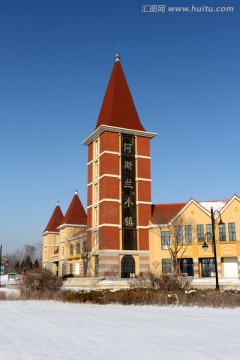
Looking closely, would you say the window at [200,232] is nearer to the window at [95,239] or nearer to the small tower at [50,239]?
the window at [95,239]

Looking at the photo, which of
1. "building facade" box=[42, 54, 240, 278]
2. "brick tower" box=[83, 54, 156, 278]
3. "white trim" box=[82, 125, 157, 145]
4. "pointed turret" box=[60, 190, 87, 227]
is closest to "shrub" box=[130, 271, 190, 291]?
"building facade" box=[42, 54, 240, 278]

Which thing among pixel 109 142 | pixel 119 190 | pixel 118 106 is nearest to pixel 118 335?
pixel 119 190

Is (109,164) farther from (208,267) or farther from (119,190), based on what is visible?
(208,267)

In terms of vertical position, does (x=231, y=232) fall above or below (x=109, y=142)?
below

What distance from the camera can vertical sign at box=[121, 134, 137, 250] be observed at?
47000 millimetres

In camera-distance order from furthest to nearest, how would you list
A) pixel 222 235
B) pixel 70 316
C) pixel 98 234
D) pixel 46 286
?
pixel 98 234 < pixel 222 235 < pixel 46 286 < pixel 70 316

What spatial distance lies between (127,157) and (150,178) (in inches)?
162

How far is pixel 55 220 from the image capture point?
73.6 metres

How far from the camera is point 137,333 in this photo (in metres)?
8.84

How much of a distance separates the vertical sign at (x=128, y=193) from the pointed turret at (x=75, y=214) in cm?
1596

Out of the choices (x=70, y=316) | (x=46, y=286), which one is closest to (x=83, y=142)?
(x=46, y=286)

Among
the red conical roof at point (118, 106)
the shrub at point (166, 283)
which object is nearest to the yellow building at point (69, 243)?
the red conical roof at point (118, 106)

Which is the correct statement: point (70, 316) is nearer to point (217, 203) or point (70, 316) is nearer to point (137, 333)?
point (137, 333)

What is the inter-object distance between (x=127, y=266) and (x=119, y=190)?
9222 mm
